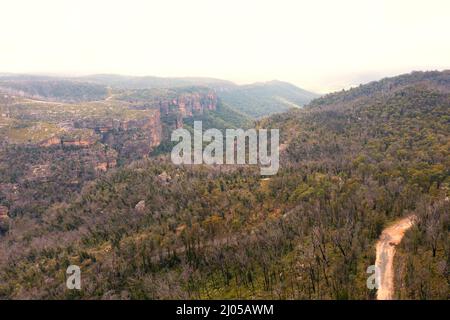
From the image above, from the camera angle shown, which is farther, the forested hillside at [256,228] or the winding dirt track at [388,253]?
the forested hillside at [256,228]

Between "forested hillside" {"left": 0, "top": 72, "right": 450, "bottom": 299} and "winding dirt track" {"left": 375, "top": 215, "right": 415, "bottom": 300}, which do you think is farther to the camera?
"forested hillside" {"left": 0, "top": 72, "right": 450, "bottom": 299}

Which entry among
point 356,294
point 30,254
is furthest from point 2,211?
point 356,294

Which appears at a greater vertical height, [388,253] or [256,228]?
[388,253]

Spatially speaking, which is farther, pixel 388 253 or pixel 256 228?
pixel 256 228
